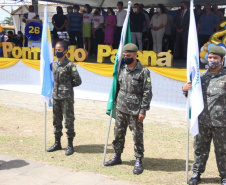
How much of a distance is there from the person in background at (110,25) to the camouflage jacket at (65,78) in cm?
814

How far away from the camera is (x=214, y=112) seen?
4887 mm

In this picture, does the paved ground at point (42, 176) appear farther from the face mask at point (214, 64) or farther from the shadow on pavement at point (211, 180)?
the face mask at point (214, 64)

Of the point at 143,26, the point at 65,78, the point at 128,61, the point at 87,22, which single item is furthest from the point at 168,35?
the point at 128,61

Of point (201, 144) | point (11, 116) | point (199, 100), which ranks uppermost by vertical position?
point (199, 100)

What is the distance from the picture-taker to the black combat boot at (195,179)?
515 cm

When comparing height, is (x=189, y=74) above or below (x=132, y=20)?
below

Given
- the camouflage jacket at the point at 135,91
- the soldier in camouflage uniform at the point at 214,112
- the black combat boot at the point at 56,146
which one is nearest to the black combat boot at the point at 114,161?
the camouflage jacket at the point at 135,91

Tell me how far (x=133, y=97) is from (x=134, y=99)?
0.11 ft

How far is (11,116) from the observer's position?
9.62 meters

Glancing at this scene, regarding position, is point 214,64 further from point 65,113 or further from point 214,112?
point 65,113

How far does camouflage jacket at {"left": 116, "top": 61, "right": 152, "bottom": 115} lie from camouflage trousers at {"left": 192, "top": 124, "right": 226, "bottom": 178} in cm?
89

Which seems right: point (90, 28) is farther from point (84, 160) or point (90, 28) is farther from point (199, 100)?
point (199, 100)

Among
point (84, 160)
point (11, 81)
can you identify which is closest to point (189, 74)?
point (84, 160)

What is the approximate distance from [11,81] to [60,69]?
745 centimetres
